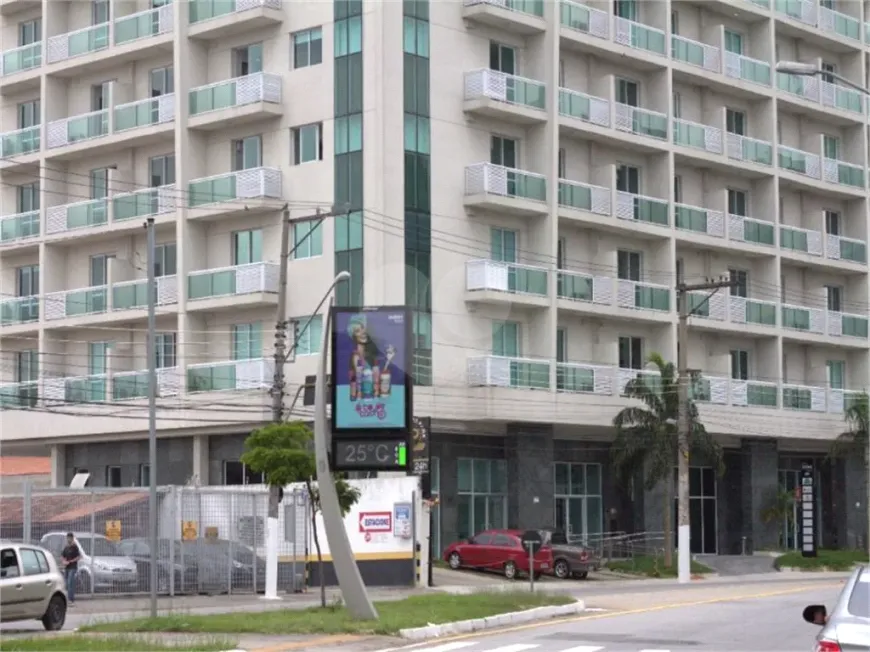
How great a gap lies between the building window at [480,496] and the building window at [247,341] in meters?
7.69

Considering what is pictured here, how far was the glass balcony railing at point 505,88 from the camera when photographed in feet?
170

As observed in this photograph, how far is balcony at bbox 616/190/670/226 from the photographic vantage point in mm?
57281

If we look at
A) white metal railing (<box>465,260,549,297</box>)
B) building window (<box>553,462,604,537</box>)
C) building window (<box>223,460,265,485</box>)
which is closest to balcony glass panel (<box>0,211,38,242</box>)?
building window (<box>223,460,265,485</box>)

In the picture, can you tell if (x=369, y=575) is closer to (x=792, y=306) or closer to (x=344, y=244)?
(x=344, y=244)

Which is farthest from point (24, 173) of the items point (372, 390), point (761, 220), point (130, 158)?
point (372, 390)

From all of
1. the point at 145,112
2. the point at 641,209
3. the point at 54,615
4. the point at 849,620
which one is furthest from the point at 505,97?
the point at 849,620

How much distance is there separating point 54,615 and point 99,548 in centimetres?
996

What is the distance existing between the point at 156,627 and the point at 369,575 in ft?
57.9

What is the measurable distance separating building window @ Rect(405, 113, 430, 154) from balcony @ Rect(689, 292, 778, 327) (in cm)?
1322

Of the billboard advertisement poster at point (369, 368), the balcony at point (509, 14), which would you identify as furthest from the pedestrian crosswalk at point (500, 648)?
the balcony at point (509, 14)

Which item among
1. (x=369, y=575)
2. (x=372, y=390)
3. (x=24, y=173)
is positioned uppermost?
(x=24, y=173)

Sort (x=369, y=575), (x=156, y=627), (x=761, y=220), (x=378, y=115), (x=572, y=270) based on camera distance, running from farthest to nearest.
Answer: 1. (x=761, y=220)
2. (x=572, y=270)
3. (x=378, y=115)
4. (x=369, y=575)
5. (x=156, y=627)

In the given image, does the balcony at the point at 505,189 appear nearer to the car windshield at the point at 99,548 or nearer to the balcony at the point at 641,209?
the balcony at the point at 641,209

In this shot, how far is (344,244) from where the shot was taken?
1984 inches
